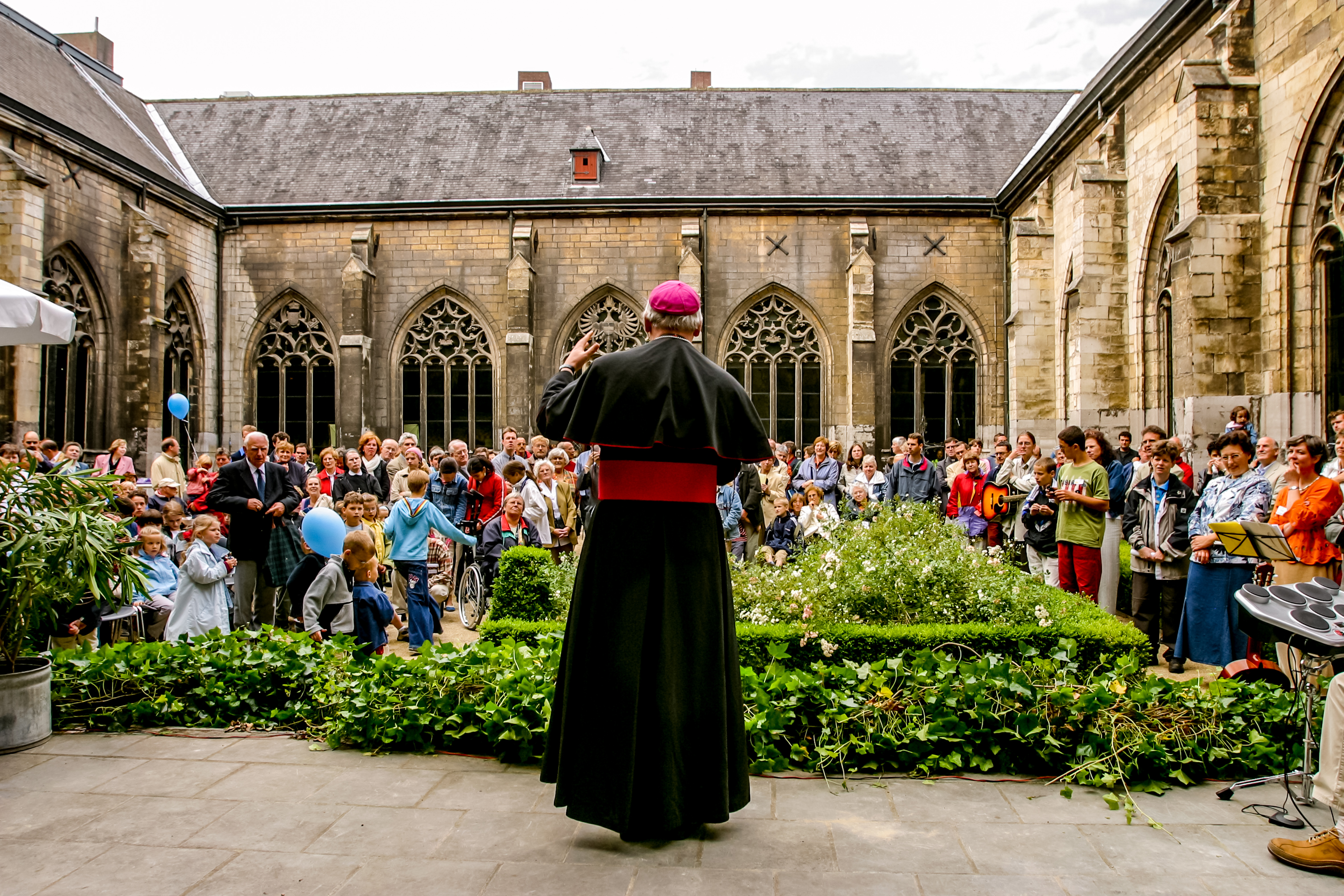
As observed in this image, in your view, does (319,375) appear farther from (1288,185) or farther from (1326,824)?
(1326,824)

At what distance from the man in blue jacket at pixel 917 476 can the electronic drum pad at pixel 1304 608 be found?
6.61m

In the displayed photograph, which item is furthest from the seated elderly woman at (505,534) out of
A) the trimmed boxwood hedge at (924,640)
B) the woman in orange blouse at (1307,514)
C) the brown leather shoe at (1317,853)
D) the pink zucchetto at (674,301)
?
the brown leather shoe at (1317,853)

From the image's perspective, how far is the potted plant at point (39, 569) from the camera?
4.56 meters

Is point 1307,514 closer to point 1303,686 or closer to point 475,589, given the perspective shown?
point 1303,686

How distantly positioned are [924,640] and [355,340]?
1704 centimetres

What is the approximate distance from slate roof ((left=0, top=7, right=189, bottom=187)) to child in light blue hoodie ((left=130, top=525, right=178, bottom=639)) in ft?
36.4

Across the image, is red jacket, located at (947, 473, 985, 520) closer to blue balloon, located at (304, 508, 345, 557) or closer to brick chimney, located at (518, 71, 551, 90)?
blue balloon, located at (304, 508, 345, 557)

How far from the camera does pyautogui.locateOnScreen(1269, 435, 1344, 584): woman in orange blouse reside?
19.5 feet

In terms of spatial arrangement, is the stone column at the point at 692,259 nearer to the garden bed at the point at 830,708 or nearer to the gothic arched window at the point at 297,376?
the gothic arched window at the point at 297,376

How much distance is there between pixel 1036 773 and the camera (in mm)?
4402

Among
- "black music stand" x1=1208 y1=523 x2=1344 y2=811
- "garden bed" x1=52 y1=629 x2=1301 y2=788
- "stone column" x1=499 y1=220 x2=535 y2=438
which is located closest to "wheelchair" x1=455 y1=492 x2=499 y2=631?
"garden bed" x1=52 y1=629 x2=1301 y2=788

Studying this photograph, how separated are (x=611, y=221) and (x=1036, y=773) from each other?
17.6 m

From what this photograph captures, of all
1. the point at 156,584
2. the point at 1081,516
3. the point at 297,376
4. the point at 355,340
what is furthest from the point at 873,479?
the point at 297,376

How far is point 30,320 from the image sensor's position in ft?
18.7
